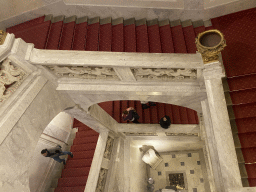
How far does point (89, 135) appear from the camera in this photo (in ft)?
23.2

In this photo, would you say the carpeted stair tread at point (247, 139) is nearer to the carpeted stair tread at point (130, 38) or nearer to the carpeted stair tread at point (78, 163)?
the carpeted stair tread at point (130, 38)

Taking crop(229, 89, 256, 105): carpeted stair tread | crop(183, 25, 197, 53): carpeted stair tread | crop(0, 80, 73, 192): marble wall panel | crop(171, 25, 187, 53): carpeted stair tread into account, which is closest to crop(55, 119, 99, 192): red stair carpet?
crop(0, 80, 73, 192): marble wall panel

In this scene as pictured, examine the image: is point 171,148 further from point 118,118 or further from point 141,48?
point 141,48

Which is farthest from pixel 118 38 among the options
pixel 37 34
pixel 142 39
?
pixel 37 34

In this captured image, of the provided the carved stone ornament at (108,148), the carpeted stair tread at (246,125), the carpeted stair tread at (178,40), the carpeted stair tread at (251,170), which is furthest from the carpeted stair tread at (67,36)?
the carpeted stair tread at (251,170)

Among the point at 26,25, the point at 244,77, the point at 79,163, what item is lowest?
the point at 79,163

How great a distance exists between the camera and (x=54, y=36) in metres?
3.56

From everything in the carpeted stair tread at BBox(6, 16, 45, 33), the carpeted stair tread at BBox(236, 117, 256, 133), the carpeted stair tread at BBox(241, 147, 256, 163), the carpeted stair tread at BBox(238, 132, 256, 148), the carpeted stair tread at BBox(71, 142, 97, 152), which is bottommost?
the carpeted stair tread at BBox(241, 147, 256, 163)

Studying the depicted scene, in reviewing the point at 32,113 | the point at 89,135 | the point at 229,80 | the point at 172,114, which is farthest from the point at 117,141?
the point at 229,80

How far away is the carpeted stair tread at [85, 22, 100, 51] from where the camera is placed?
3387 mm

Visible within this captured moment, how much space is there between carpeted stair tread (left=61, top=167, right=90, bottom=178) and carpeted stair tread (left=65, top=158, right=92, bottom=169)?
0.14 metres

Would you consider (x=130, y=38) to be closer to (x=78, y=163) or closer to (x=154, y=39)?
(x=154, y=39)

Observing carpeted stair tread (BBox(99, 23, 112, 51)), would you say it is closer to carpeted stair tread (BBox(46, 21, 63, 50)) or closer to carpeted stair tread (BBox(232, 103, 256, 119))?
carpeted stair tread (BBox(46, 21, 63, 50))

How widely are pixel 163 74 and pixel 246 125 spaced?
137 cm
